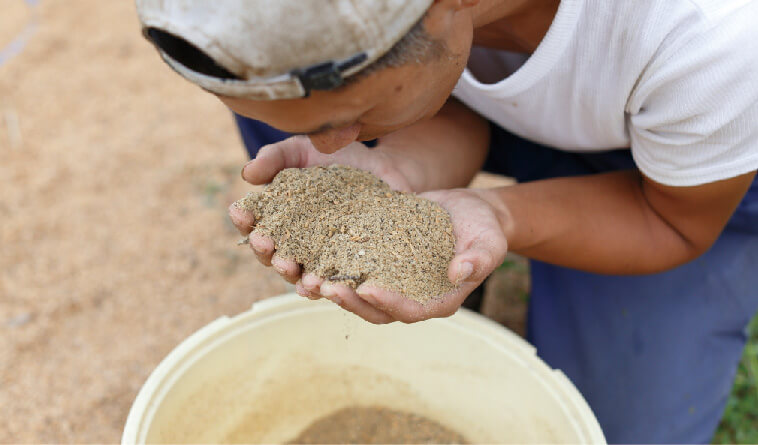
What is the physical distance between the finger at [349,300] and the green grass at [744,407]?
1270mm

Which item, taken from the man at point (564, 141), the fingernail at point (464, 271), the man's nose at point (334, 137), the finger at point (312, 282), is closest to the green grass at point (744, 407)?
the man at point (564, 141)

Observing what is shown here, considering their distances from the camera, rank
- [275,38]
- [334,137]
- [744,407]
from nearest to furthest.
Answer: [275,38], [334,137], [744,407]

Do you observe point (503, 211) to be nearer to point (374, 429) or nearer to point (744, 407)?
point (374, 429)

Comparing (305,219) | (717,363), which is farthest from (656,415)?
(305,219)

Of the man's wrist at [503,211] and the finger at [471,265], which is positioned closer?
the finger at [471,265]

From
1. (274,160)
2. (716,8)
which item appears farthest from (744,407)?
(274,160)

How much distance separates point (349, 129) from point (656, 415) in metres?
1.21

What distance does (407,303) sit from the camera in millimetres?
901

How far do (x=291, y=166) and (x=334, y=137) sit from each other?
380mm

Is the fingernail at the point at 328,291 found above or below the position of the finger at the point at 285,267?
above

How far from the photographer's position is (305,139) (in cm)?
117

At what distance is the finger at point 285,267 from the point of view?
37.2 inches

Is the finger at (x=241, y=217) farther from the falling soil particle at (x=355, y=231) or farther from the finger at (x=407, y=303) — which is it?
the finger at (x=407, y=303)

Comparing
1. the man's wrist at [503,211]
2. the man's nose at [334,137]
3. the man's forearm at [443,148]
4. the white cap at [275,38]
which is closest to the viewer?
the white cap at [275,38]
